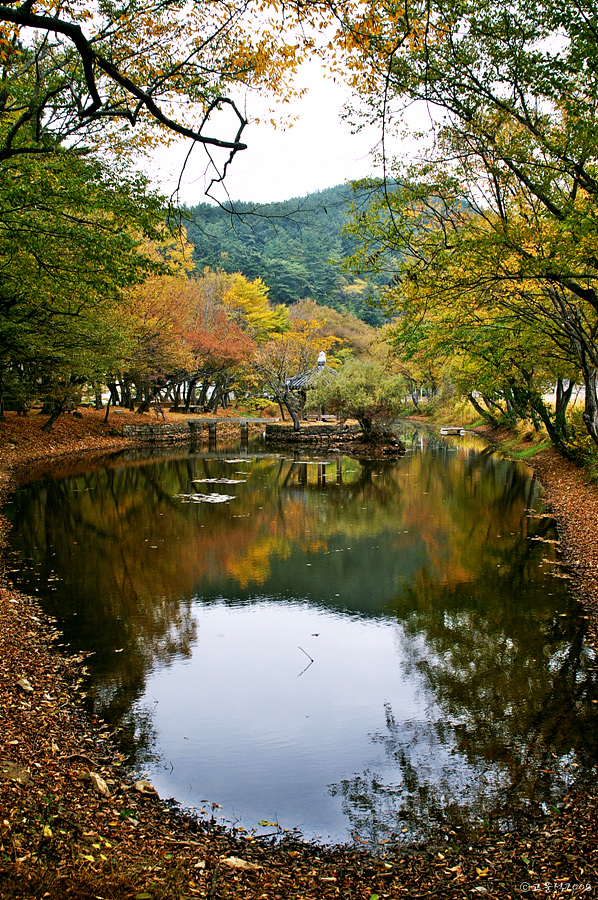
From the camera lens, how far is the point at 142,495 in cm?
1784

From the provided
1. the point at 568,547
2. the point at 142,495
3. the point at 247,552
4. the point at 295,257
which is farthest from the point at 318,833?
the point at 295,257

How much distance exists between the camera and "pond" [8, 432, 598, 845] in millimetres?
4719

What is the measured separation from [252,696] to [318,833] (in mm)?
2058

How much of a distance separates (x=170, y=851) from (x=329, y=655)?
368 cm

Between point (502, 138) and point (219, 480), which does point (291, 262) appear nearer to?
point (219, 480)

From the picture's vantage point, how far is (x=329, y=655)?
23.5 ft

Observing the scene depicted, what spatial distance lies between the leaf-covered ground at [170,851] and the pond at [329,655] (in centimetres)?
27

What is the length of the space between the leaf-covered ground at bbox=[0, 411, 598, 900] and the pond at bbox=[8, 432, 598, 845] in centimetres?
27

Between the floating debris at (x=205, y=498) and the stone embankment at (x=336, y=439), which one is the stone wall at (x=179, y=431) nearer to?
the stone embankment at (x=336, y=439)

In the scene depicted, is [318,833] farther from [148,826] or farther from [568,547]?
[568,547]

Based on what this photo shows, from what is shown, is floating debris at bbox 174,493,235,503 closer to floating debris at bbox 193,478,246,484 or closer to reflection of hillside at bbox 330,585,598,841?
floating debris at bbox 193,478,246,484

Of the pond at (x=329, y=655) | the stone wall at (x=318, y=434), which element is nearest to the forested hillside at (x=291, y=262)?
the stone wall at (x=318, y=434)

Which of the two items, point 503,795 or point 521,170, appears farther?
point 521,170

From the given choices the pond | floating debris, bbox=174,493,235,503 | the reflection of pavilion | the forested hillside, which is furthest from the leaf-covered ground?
the forested hillside
